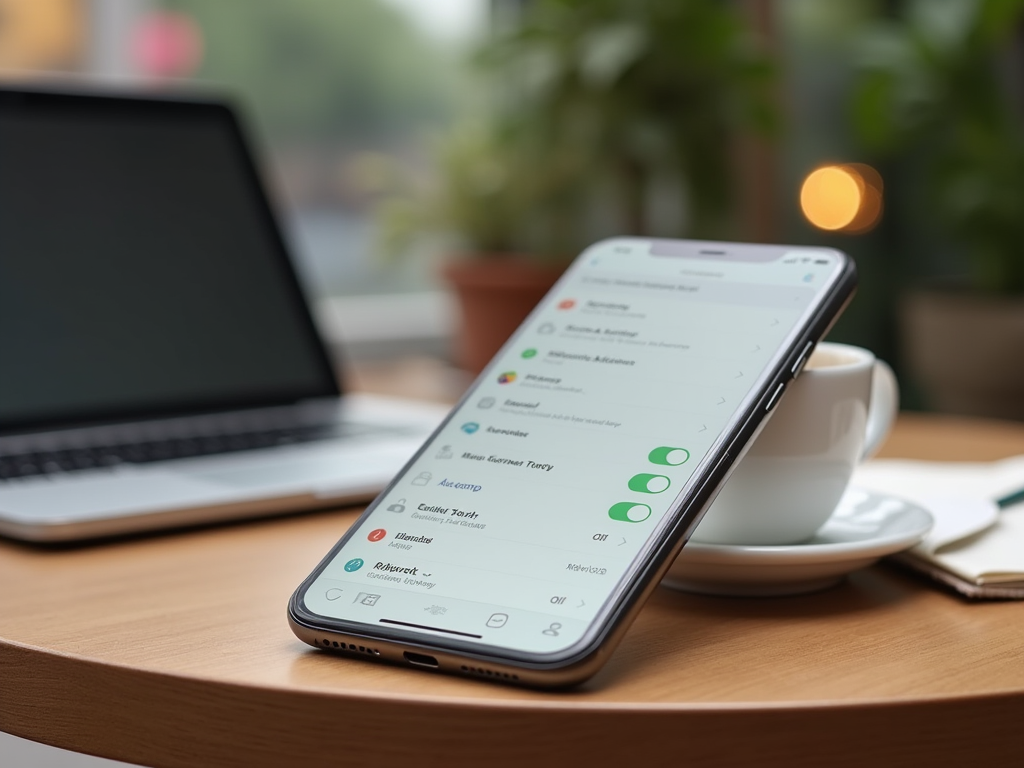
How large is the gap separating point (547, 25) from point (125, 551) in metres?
1.13

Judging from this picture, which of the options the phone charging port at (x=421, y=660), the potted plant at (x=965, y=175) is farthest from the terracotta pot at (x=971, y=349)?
the phone charging port at (x=421, y=660)

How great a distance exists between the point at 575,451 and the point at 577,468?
11 millimetres

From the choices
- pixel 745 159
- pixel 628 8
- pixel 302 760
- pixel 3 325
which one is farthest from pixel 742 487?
pixel 745 159

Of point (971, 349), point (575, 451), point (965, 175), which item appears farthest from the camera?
point (965, 175)

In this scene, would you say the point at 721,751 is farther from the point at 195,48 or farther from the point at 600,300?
the point at 195,48

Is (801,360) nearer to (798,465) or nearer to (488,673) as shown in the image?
(798,465)

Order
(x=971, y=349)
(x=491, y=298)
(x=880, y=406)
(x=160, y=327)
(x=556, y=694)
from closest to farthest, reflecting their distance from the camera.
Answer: (x=556, y=694)
(x=880, y=406)
(x=160, y=327)
(x=491, y=298)
(x=971, y=349)

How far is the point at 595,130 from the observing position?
1539 millimetres

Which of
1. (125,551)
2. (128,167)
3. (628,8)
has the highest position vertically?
(628,8)

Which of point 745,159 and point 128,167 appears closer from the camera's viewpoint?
point 128,167

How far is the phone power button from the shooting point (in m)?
0.53

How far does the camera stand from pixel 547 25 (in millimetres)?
1601

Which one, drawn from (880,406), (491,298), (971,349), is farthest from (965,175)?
(880,406)

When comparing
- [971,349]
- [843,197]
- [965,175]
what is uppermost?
[965,175]
